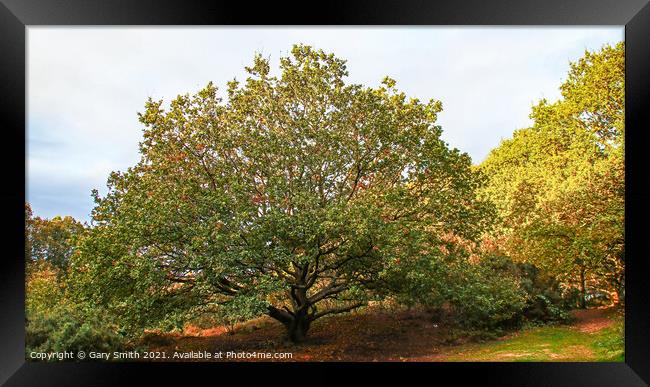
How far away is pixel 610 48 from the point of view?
6520 mm

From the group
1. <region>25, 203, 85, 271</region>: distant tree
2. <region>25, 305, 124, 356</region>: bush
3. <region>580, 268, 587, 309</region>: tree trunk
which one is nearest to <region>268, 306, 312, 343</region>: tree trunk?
<region>25, 305, 124, 356</region>: bush

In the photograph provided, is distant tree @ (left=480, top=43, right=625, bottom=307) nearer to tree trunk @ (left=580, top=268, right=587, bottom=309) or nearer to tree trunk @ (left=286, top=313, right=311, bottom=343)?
tree trunk @ (left=580, top=268, right=587, bottom=309)

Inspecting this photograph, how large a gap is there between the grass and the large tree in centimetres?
169

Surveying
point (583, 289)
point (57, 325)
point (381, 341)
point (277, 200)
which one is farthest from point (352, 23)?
point (583, 289)

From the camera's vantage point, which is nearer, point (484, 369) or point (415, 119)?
point (484, 369)

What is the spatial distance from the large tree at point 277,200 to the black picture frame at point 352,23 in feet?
4.17

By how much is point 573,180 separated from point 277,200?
191 inches

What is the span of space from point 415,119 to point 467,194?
148cm

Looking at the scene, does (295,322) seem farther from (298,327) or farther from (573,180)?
(573,180)

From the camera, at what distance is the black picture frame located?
457 centimetres

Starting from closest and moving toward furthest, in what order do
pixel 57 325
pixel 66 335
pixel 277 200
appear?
pixel 66 335 < pixel 57 325 < pixel 277 200

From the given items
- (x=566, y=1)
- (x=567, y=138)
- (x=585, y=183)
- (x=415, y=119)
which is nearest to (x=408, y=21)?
(x=566, y=1)

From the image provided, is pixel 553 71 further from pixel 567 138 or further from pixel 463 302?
pixel 463 302

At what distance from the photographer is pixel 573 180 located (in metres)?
7.08
